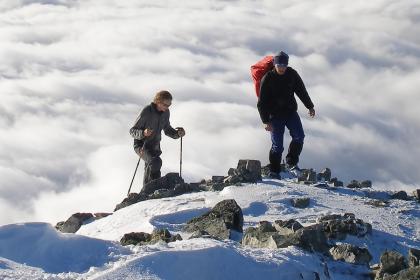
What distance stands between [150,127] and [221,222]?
546 centimetres

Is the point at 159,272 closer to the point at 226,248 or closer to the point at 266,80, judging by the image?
the point at 226,248

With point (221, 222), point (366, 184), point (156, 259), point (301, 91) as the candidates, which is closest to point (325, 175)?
point (366, 184)

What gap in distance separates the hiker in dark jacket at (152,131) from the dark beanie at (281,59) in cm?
225

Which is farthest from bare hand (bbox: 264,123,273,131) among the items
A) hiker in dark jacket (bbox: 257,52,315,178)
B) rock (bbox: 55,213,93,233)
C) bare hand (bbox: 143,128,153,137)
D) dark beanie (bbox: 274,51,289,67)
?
rock (bbox: 55,213,93,233)

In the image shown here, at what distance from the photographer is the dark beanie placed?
12539 mm

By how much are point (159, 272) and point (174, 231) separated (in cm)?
323

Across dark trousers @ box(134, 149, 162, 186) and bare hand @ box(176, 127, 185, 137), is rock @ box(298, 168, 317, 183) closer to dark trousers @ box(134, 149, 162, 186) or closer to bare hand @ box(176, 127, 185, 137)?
bare hand @ box(176, 127, 185, 137)

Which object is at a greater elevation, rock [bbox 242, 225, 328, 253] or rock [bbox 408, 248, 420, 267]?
rock [bbox 242, 225, 328, 253]

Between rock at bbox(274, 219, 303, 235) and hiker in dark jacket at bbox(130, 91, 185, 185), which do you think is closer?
rock at bbox(274, 219, 303, 235)

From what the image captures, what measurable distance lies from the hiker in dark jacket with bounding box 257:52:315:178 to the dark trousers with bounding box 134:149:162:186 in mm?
2315

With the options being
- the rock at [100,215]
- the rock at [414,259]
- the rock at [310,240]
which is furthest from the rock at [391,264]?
the rock at [100,215]

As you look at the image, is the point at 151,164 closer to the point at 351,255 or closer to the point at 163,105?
the point at 163,105

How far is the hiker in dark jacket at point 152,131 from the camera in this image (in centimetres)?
1373

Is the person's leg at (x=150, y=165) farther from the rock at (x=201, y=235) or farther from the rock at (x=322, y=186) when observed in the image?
the rock at (x=201, y=235)
